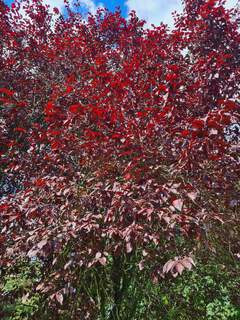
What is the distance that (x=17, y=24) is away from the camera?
631 centimetres

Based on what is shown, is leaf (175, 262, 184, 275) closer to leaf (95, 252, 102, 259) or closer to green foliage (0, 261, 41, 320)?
leaf (95, 252, 102, 259)

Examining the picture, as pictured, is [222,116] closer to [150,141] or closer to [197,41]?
[150,141]

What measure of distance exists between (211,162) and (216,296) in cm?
176

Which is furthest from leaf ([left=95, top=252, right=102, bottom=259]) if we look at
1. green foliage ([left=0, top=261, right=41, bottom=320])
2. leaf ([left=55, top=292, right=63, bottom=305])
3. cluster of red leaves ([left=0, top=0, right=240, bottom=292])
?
green foliage ([left=0, top=261, right=41, bottom=320])

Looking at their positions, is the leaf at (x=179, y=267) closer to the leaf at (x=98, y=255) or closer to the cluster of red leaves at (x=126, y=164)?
the cluster of red leaves at (x=126, y=164)

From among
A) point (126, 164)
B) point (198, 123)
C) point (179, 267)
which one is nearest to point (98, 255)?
point (179, 267)

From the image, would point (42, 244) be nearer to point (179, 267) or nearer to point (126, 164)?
point (179, 267)

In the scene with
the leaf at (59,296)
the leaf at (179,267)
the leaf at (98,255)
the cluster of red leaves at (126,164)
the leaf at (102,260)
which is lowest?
the leaf at (59,296)

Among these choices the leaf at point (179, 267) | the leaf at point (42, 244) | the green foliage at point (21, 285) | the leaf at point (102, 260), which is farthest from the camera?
the green foliage at point (21, 285)

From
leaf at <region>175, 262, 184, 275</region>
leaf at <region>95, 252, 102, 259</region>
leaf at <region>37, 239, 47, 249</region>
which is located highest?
leaf at <region>37, 239, 47, 249</region>

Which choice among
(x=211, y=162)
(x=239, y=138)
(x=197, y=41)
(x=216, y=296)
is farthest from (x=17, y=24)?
(x=216, y=296)

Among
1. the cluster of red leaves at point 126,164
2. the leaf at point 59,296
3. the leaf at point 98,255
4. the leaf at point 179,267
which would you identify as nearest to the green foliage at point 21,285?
the cluster of red leaves at point 126,164

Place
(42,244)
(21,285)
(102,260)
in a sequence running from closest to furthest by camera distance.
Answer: (42,244), (102,260), (21,285)

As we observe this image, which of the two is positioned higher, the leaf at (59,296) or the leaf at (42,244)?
the leaf at (42,244)
